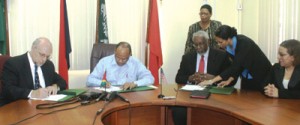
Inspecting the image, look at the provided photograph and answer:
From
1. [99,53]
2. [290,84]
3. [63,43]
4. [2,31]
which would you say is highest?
[2,31]

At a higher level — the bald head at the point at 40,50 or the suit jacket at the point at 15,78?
the bald head at the point at 40,50

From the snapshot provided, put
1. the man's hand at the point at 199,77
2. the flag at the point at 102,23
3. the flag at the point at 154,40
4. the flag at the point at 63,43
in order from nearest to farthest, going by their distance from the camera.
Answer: the man's hand at the point at 199,77
the flag at the point at 63,43
the flag at the point at 102,23
the flag at the point at 154,40

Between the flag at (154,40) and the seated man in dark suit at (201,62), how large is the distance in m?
1.03

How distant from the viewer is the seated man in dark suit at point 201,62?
10.7 feet

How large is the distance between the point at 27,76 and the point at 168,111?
1.26 meters

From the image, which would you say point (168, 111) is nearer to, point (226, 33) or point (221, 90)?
point (221, 90)

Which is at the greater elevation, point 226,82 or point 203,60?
point 203,60

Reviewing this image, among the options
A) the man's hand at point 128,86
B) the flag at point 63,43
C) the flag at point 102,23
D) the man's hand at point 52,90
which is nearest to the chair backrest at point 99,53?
the flag at point 63,43

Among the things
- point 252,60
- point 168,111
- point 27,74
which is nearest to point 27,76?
point 27,74

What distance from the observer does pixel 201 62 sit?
3346mm

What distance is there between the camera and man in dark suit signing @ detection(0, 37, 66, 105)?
96.0 inches

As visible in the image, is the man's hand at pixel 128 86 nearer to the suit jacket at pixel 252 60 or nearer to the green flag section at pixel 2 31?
the suit jacket at pixel 252 60

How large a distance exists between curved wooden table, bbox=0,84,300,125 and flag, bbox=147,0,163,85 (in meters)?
1.58

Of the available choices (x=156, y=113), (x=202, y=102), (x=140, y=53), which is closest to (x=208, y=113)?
(x=202, y=102)
